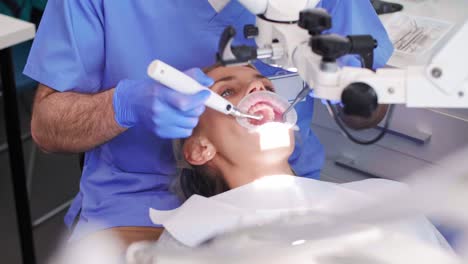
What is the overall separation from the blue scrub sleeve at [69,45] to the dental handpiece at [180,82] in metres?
0.34

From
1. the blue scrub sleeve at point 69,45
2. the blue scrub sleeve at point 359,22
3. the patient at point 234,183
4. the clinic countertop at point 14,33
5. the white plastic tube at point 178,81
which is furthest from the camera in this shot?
the clinic countertop at point 14,33

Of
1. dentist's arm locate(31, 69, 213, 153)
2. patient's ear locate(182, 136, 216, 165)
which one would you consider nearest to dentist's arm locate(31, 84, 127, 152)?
dentist's arm locate(31, 69, 213, 153)

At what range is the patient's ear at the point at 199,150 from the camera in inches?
51.3

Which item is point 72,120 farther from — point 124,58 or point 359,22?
point 359,22

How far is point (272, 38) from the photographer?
1.00 meters

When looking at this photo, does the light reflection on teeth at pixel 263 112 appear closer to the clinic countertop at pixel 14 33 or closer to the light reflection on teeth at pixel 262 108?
the light reflection on teeth at pixel 262 108

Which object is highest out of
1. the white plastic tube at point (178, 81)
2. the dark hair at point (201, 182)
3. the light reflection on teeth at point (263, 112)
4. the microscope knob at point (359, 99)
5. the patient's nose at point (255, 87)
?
the microscope knob at point (359, 99)

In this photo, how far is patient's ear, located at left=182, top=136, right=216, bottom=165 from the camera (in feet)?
4.27

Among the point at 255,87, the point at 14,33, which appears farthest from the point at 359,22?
the point at 14,33

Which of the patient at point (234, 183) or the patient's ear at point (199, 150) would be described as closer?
the patient at point (234, 183)

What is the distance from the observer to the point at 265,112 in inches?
48.7

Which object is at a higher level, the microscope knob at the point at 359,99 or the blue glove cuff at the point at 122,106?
the microscope knob at the point at 359,99

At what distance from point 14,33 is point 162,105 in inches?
26.5

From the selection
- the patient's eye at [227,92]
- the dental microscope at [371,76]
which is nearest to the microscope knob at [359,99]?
the dental microscope at [371,76]
